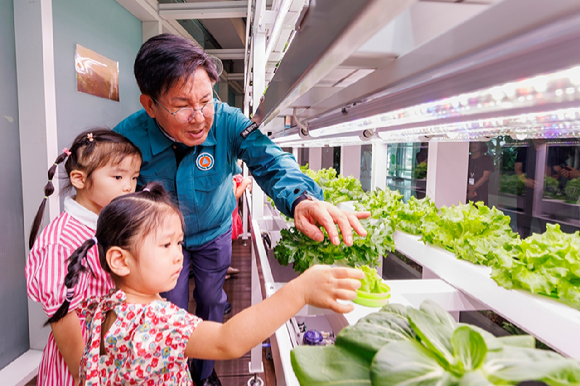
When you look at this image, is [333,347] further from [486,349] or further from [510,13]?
[510,13]

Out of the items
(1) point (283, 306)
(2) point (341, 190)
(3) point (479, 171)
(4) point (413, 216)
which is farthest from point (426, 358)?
(2) point (341, 190)

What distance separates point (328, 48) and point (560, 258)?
1.13 meters

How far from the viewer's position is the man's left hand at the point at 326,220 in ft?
3.54

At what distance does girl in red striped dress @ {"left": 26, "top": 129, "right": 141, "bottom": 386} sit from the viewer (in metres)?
1.36

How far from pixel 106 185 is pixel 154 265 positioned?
2.02 ft

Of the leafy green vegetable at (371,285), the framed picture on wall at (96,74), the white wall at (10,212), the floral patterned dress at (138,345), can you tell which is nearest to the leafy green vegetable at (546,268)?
the leafy green vegetable at (371,285)

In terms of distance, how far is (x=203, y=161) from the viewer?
6.08ft

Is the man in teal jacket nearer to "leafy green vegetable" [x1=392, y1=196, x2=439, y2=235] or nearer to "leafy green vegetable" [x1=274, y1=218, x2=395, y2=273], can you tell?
"leafy green vegetable" [x1=274, y1=218, x2=395, y2=273]

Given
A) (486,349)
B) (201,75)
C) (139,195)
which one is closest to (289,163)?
(201,75)

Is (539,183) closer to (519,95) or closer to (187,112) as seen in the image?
(519,95)

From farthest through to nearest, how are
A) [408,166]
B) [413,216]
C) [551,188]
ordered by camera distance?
[408,166] → [551,188] → [413,216]

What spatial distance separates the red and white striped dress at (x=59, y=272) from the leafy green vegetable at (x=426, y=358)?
1.21 metres

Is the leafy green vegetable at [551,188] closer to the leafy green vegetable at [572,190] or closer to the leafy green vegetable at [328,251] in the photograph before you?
the leafy green vegetable at [572,190]

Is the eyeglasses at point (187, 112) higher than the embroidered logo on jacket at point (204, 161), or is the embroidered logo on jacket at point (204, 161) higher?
the eyeglasses at point (187, 112)
